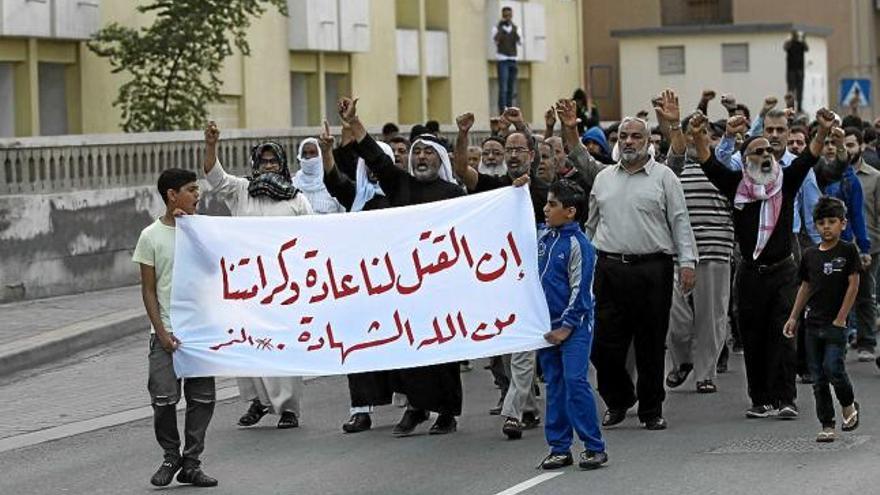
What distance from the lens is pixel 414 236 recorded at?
1271cm

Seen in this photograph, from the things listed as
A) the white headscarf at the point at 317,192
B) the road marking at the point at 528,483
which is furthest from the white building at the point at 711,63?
the road marking at the point at 528,483

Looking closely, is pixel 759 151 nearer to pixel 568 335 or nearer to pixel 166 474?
pixel 568 335

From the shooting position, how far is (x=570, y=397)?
39.3 feet

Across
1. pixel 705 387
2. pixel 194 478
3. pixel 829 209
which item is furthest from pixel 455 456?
pixel 705 387

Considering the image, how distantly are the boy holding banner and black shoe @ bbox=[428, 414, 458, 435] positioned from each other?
2216mm

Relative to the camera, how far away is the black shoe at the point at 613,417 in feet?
45.7

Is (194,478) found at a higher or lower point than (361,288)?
lower

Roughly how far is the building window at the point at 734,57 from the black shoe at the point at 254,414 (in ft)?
116

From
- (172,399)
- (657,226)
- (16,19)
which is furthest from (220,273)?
(16,19)

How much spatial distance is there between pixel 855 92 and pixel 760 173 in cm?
2126

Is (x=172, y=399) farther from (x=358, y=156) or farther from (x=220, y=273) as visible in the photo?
(x=358, y=156)

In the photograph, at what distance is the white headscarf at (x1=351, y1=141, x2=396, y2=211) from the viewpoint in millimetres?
14734

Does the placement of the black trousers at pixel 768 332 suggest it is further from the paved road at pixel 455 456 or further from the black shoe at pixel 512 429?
the black shoe at pixel 512 429

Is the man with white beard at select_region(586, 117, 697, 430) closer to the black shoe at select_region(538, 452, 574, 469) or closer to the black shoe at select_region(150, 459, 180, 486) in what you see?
the black shoe at select_region(538, 452, 574, 469)
